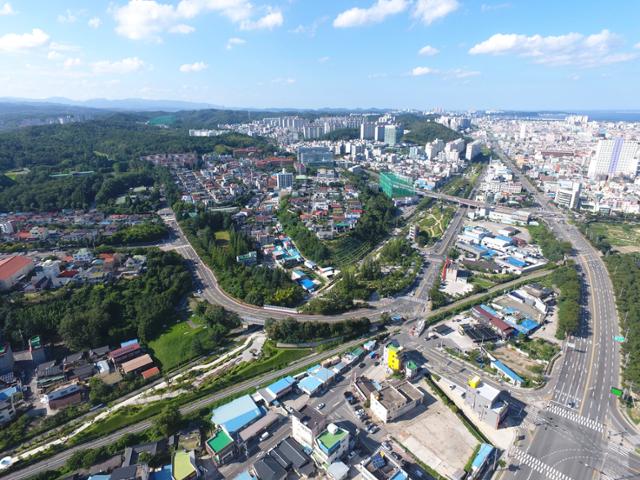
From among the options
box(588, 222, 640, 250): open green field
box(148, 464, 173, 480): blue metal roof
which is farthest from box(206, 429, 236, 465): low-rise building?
box(588, 222, 640, 250): open green field

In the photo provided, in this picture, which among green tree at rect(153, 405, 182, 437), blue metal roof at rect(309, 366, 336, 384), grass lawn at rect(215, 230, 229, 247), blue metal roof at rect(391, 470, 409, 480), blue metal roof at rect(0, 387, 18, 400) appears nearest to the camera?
blue metal roof at rect(391, 470, 409, 480)

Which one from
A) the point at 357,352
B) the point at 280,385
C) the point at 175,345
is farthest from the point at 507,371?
the point at 175,345

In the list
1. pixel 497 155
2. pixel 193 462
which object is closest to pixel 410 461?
pixel 193 462

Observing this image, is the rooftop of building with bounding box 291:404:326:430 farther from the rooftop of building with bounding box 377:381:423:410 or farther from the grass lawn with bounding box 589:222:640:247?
the grass lawn with bounding box 589:222:640:247

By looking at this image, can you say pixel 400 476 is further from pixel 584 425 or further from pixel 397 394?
pixel 584 425

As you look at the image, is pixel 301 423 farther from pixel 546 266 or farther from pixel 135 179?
pixel 135 179

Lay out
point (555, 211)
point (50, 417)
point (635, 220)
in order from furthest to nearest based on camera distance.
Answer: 1. point (555, 211)
2. point (635, 220)
3. point (50, 417)

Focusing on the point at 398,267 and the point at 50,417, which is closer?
the point at 50,417
